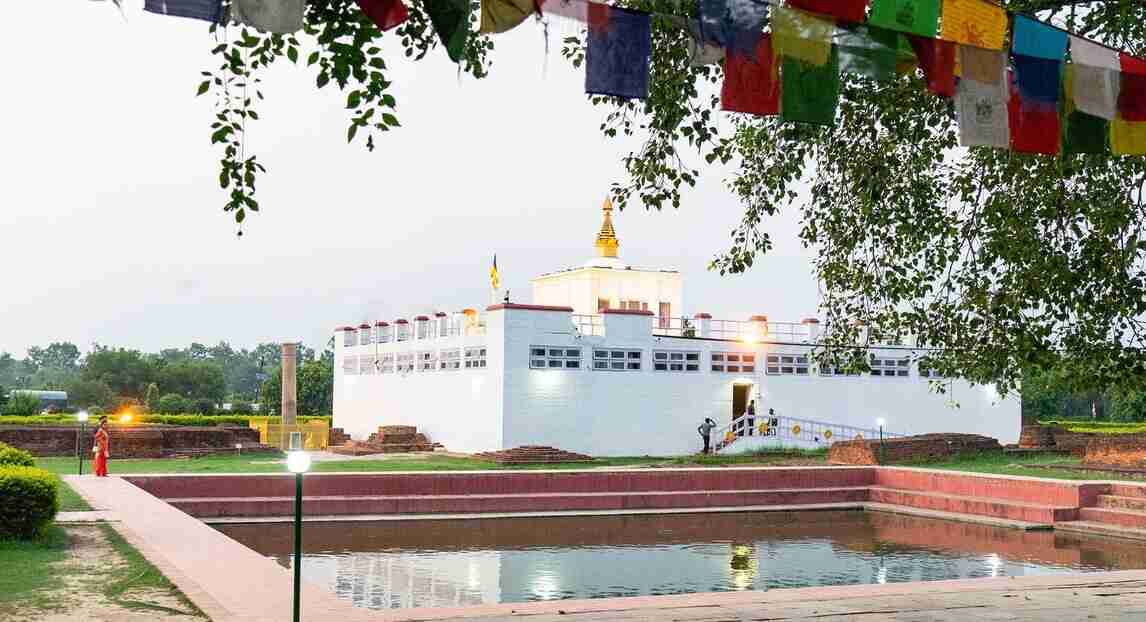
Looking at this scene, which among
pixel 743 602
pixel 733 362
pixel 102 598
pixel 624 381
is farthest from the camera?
pixel 733 362

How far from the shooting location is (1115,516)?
1934 centimetres

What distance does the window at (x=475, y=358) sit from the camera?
114 feet

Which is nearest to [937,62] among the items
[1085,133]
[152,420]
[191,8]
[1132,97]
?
[1085,133]

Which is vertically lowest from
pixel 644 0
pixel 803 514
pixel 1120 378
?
pixel 803 514

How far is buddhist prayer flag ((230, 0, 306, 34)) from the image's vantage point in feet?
19.8

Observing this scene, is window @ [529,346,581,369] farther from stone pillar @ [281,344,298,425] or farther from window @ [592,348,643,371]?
stone pillar @ [281,344,298,425]

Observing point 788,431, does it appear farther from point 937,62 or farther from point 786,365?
point 937,62

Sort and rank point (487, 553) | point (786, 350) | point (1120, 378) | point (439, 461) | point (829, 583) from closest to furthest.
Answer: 1. point (1120, 378)
2. point (829, 583)
3. point (487, 553)
4. point (439, 461)
5. point (786, 350)

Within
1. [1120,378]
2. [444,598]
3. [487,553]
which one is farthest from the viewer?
[487,553]

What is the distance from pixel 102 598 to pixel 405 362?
99.6 ft

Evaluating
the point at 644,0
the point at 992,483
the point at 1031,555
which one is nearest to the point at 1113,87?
the point at 644,0

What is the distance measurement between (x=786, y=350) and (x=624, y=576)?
24.4 metres

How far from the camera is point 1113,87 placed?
869 centimetres

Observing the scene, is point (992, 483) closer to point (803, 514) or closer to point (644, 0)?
point (803, 514)
